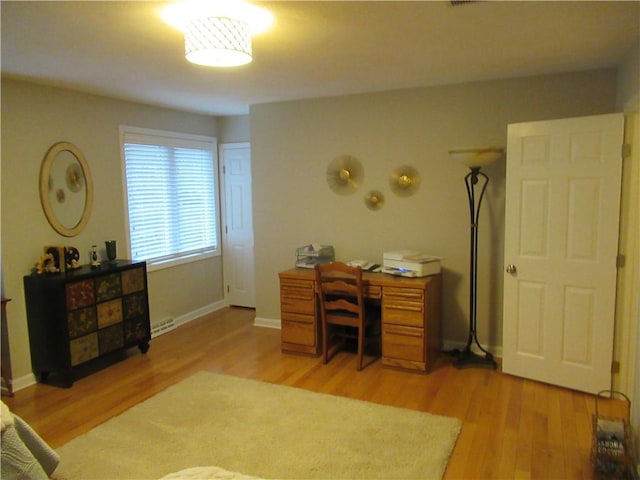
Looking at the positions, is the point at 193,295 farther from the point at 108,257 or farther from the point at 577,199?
the point at 577,199

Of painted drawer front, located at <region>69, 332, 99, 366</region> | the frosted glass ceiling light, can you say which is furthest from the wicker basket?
painted drawer front, located at <region>69, 332, 99, 366</region>

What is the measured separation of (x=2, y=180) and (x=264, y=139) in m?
2.40

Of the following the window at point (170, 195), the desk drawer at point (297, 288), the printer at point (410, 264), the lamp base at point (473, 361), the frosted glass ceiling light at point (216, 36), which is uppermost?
the frosted glass ceiling light at point (216, 36)

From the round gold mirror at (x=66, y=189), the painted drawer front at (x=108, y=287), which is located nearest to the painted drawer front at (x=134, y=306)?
the painted drawer front at (x=108, y=287)

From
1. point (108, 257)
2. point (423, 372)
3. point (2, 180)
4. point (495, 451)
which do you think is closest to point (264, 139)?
point (108, 257)

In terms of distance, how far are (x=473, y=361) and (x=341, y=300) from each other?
123 centimetres

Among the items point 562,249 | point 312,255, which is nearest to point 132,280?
point 312,255

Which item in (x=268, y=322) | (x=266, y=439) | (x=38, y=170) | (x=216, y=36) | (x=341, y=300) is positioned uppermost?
(x=216, y=36)

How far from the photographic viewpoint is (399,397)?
3.40 m

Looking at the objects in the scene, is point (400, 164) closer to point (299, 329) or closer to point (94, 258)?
point (299, 329)

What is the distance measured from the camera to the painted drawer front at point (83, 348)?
12.0 ft

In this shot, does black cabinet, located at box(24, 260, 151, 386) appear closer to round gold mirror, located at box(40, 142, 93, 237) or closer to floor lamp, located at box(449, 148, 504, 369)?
round gold mirror, located at box(40, 142, 93, 237)

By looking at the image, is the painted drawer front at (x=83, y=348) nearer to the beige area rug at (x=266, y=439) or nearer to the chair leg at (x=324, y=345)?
the beige area rug at (x=266, y=439)

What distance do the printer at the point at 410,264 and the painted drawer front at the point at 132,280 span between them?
224 cm
